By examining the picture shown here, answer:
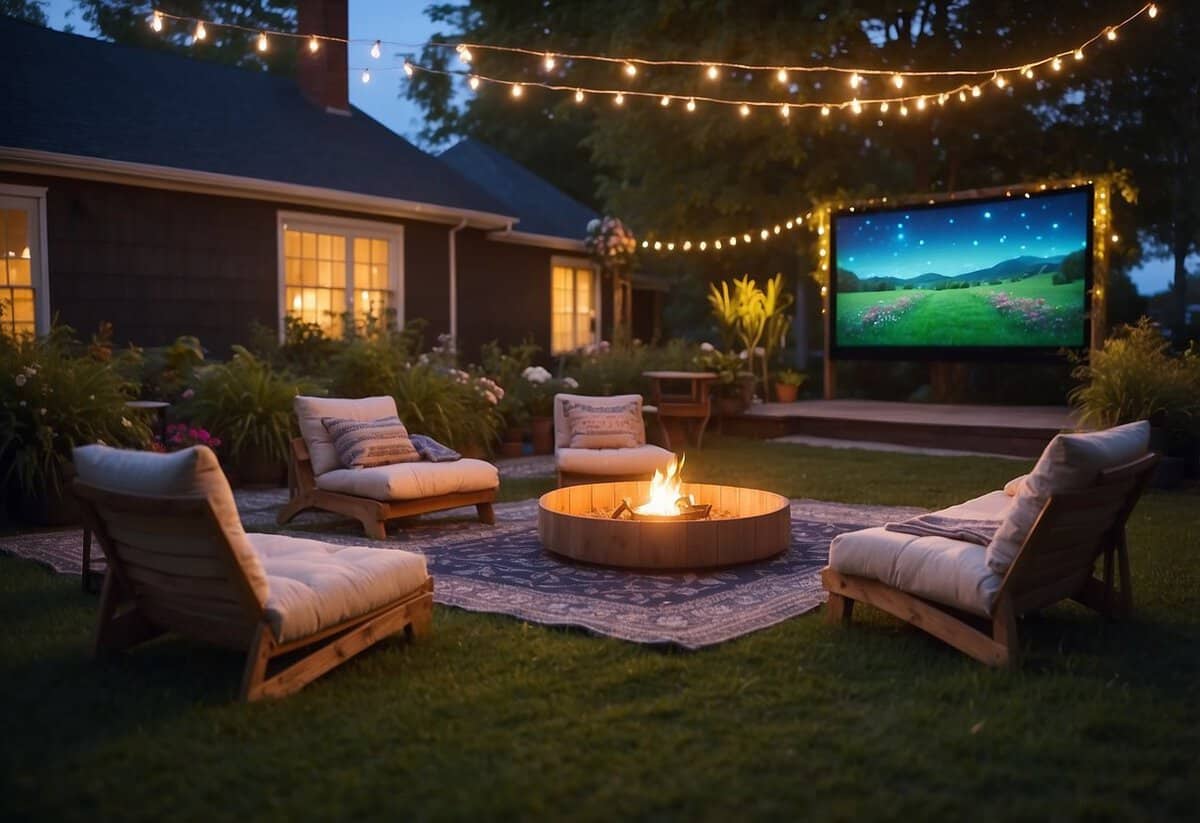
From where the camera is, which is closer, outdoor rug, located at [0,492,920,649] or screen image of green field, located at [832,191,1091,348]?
outdoor rug, located at [0,492,920,649]

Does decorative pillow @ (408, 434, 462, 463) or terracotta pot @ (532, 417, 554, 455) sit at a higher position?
decorative pillow @ (408, 434, 462, 463)

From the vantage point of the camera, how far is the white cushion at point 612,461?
7.36 meters

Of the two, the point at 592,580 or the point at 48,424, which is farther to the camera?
the point at 48,424

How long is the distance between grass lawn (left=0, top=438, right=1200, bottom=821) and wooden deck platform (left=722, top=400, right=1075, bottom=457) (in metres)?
6.02

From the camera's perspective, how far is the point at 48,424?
6.50 metres

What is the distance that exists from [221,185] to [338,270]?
1.80 metres

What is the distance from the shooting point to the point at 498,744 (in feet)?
9.84

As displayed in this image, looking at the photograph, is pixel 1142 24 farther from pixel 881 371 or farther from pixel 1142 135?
pixel 881 371

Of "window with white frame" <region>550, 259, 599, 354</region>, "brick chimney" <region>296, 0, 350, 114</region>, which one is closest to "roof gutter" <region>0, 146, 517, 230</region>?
"brick chimney" <region>296, 0, 350, 114</region>

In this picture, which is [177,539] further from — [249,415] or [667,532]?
[249,415]

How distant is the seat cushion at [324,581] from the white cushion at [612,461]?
334 centimetres

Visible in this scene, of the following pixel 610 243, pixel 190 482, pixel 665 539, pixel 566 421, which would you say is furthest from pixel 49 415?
pixel 610 243

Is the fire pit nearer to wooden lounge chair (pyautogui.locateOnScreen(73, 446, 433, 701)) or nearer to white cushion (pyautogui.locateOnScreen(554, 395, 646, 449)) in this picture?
wooden lounge chair (pyautogui.locateOnScreen(73, 446, 433, 701))

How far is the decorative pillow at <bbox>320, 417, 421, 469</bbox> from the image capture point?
6457 millimetres
